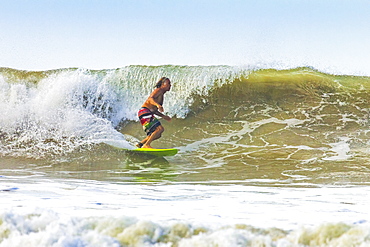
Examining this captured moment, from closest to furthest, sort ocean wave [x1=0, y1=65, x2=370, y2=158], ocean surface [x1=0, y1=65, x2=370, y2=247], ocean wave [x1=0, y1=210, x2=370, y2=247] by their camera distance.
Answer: ocean wave [x1=0, y1=210, x2=370, y2=247], ocean surface [x1=0, y1=65, x2=370, y2=247], ocean wave [x1=0, y1=65, x2=370, y2=158]

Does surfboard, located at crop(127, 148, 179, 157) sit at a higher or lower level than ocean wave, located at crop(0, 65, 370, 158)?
lower

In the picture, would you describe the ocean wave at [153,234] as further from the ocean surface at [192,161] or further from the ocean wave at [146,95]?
the ocean wave at [146,95]

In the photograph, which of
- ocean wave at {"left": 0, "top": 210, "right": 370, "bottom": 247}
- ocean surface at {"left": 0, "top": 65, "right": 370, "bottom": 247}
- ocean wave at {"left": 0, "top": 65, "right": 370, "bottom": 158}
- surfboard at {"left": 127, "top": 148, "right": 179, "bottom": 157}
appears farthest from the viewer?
ocean wave at {"left": 0, "top": 65, "right": 370, "bottom": 158}

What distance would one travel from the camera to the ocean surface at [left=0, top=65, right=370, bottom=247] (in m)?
2.49

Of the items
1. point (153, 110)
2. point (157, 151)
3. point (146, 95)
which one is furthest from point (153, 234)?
point (146, 95)

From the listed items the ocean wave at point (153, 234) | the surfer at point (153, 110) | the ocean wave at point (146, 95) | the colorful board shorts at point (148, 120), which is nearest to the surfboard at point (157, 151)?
the surfer at point (153, 110)

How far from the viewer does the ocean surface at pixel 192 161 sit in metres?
2.49

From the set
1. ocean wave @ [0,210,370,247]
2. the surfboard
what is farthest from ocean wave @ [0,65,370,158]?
ocean wave @ [0,210,370,247]

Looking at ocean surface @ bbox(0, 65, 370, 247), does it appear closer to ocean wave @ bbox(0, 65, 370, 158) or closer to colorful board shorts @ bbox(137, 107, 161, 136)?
ocean wave @ bbox(0, 65, 370, 158)

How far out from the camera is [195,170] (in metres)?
6.33

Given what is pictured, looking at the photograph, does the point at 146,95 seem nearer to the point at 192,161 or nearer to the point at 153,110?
the point at 153,110

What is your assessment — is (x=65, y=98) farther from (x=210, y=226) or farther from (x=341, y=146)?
(x=210, y=226)

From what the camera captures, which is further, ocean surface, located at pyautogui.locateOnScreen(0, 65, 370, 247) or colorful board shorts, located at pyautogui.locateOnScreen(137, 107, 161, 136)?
colorful board shorts, located at pyautogui.locateOnScreen(137, 107, 161, 136)

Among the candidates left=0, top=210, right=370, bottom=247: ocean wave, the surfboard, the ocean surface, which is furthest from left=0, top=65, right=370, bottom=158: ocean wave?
left=0, top=210, right=370, bottom=247: ocean wave
